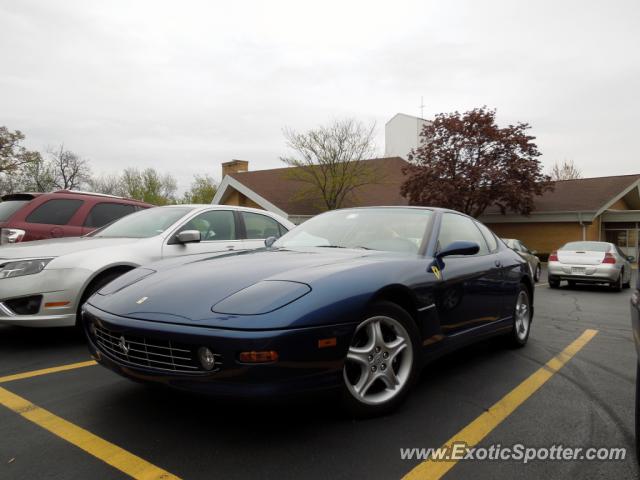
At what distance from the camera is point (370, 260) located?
323cm

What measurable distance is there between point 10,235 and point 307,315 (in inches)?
203

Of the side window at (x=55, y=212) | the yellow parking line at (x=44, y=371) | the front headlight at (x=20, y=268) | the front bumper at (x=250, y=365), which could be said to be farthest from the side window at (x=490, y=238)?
the side window at (x=55, y=212)

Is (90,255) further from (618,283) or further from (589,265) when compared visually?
(618,283)

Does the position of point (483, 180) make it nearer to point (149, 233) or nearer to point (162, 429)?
point (149, 233)

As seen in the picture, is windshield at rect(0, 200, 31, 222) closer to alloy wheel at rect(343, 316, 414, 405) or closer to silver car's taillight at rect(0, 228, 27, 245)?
silver car's taillight at rect(0, 228, 27, 245)

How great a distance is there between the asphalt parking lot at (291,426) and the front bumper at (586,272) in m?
9.14

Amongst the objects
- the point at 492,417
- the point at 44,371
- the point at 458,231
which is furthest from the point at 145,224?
the point at 492,417

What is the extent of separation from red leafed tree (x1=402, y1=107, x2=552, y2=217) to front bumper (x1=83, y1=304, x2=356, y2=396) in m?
23.2

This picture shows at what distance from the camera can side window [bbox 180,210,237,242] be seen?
579 centimetres

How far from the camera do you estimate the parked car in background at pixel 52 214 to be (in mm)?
6098

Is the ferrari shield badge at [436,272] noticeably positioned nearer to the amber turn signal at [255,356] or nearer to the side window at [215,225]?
the amber turn signal at [255,356]

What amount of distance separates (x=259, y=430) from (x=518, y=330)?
3.25 m

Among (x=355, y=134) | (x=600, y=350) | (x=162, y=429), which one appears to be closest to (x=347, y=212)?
(x=162, y=429)

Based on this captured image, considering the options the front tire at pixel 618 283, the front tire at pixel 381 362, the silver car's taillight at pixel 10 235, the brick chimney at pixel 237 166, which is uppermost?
the brick chimney at pixel 237 166
